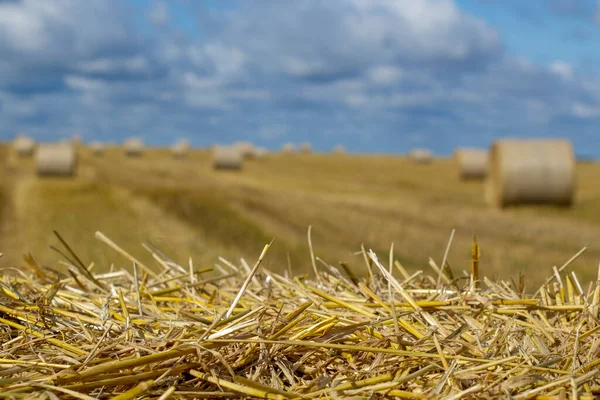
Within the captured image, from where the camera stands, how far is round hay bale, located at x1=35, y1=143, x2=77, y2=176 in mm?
29156

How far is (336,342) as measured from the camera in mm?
2238

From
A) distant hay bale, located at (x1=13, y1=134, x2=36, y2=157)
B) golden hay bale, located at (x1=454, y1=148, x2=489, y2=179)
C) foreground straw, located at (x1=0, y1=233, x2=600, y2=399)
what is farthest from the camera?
distant hay bale, located at (x1=13, y1=134, x2=36, y2=157)

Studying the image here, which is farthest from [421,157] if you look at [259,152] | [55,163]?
[55,163]

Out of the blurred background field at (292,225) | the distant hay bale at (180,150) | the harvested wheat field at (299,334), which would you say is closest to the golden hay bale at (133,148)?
the distant hay bale at (180,150)

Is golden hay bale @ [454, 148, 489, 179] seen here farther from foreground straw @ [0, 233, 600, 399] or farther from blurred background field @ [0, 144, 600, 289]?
foreground straw @ [0, 233, 600, 399]

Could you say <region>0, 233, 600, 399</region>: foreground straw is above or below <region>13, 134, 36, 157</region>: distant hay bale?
above

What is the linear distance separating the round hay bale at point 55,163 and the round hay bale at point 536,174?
1829cm

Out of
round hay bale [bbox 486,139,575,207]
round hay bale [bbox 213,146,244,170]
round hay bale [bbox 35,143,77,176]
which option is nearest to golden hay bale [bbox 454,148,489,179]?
round hay bale [bbox 486,139,575,207]

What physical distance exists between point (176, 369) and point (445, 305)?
103 cm

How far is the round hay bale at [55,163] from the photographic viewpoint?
29156 millimetres

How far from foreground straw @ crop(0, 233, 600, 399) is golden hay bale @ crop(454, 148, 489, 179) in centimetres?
3150

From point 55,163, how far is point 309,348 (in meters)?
29.0

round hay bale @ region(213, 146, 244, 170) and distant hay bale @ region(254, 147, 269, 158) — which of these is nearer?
round hay bale @ region(213, 146, 244, 170)

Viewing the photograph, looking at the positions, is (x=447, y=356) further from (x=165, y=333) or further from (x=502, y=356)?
(x=165, y=333)
